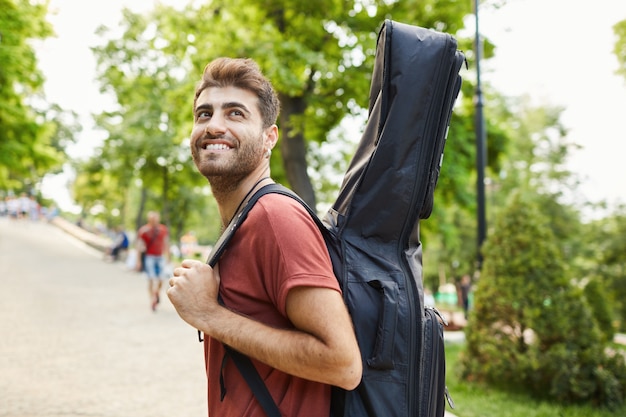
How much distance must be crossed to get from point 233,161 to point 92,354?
23.1ft

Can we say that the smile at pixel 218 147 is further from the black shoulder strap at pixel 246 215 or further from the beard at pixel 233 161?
the black shoulder strap at pixel 246 215

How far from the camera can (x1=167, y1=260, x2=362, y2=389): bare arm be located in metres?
1.31

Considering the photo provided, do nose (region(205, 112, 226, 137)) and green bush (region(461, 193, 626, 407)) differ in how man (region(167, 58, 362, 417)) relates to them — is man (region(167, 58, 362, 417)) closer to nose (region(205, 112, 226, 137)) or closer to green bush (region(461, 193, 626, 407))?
nose (region(205, 112, 226, 137))

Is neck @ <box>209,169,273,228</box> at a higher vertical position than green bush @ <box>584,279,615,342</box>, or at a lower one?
higher

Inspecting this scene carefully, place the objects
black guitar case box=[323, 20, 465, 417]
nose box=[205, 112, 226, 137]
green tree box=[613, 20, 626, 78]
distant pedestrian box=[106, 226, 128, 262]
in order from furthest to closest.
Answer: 1. distant pedestrian box=[106, 226, 128, 262]
2. green tree box=[613, 20, 626, 78]
3. nose box=[205, 112, 226, 137]
4. black guitar case box=[323, 20, 465, 417]

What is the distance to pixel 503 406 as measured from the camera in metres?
5.91

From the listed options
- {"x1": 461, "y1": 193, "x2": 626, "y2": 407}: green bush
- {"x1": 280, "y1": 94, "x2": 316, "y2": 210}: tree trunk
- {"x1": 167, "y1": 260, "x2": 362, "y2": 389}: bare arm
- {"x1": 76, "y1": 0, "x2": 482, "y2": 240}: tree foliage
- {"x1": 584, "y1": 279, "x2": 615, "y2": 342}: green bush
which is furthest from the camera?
{"x1": 584, "y1": 279, "x2": 615, "y2": 342}: green bush

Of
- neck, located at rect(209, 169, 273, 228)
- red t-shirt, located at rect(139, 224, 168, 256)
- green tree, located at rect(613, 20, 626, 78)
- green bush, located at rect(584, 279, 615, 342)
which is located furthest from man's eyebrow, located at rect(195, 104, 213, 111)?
green tree, located at rect(613, 20, 626, 78)

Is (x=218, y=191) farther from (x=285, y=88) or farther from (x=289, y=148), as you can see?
(x=289, y=148)

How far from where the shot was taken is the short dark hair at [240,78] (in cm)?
166

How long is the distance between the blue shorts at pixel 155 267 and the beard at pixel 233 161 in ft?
33.7

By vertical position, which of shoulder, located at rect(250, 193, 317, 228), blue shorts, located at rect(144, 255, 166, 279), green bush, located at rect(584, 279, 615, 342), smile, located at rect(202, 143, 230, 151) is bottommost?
green bush, located at rect(584, 279, 615, 342)

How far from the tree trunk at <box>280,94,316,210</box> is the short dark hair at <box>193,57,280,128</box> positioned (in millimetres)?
10510

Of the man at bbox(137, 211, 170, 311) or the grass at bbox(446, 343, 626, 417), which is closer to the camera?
the grass at bbox(446, 343, 626, 417)
